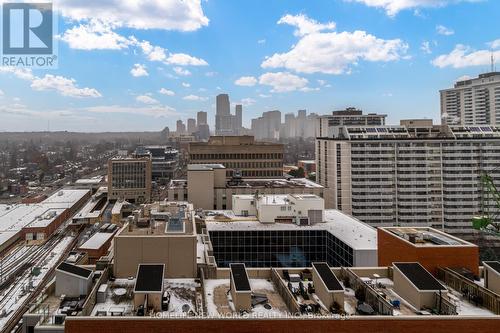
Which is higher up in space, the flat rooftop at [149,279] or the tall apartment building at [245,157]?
the tall apartment building at [245,157]

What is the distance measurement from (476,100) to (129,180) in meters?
98.3

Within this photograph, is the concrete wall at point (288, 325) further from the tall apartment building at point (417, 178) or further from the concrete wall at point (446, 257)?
the tall apartment building at point (417, 178)

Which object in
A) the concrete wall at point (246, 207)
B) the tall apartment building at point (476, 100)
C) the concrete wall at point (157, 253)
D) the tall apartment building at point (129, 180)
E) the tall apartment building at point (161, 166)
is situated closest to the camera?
the concrete wall at point (157, 253)

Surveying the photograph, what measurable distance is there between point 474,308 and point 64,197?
3098 inches

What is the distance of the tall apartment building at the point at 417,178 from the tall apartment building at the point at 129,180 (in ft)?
133

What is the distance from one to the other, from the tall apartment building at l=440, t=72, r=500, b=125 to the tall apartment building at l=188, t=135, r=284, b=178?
5586 centimetres

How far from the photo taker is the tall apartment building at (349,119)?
90.6m

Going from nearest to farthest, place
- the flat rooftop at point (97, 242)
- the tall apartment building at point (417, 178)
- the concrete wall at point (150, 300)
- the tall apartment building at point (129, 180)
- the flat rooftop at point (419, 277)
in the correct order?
1. the concrete wall at point (150, 300)
2. the flat rooftop at point (419, 277)
3. the flat rooftop at point (97, 242)
4. the tall apartment building at point (417, 178)
5. the tall apartment building at point (129, 180)

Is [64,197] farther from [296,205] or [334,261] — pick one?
[334,261]

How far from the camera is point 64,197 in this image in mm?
77562

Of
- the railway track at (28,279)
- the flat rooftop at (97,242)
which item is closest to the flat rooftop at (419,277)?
the railway track at (28,279)

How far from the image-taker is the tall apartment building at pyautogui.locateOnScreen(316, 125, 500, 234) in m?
55.7

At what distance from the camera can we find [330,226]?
34.8 metres

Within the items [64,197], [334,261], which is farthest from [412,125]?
[64,197]
